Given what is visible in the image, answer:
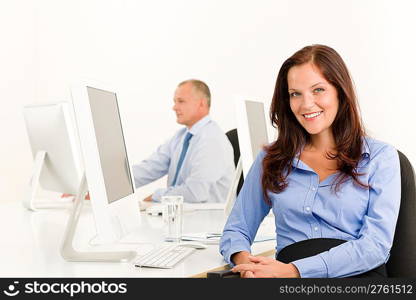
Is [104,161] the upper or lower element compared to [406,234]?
upper

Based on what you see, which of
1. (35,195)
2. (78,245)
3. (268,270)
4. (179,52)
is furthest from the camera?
(179,52)

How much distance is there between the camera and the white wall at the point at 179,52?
16.3 feet

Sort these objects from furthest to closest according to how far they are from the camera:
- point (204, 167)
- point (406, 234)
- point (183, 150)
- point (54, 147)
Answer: point (183, 150)
point (204, 167)
point (54, 147)
point (406, 234)

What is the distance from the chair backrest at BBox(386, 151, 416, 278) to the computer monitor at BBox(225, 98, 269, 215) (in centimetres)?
68

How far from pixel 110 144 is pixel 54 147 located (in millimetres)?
1218

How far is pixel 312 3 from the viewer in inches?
207

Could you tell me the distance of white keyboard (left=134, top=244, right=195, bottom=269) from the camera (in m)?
1.73

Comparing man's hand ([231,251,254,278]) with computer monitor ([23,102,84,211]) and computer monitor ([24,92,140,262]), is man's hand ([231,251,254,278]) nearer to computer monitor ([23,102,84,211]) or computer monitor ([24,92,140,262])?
computer monitor ([24,92,140,262])

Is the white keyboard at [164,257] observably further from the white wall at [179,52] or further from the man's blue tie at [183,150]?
the white wall at [179,52]

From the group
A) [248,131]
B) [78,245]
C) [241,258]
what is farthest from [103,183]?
[248,131]

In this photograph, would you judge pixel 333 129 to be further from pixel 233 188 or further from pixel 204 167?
pixel 204 167

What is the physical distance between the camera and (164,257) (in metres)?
1.81

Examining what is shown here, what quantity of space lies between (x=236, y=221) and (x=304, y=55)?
549mm

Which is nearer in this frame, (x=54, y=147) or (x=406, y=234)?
(x=406, y=234)
